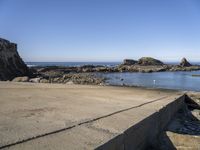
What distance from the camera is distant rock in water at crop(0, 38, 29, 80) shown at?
32.3 meters

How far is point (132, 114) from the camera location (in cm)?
484

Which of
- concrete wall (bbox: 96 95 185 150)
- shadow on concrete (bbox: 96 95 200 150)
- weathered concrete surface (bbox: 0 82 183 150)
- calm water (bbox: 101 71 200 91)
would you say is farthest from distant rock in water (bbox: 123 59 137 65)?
weathered concrete surface (bbox: 0 82 183 150)

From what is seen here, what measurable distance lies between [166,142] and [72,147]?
2.97 meters

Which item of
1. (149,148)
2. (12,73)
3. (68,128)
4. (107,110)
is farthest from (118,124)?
(12,73)

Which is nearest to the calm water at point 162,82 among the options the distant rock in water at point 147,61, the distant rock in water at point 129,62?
the distant rock in water at point 129,62

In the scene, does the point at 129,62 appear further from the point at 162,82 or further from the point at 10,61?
the point at 10,61

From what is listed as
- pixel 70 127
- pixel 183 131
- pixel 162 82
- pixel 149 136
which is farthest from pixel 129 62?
pixel 70 127

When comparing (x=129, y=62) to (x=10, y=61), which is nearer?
(x=10, y=61)

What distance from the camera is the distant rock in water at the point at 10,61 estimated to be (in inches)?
1272

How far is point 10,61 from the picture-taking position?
35031 millimetres

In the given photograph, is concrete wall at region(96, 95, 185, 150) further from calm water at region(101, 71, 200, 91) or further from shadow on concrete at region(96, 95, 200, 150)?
calm water at region(101, 71, 200, 91)

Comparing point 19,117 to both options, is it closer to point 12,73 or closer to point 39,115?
point 39,115

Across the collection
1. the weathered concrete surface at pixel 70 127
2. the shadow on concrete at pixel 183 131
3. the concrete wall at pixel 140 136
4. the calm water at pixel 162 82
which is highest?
the weathered concrete surface at pixel 70 127

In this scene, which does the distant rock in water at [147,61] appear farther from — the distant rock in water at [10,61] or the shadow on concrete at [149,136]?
the shadow on concrete at [149,136]
